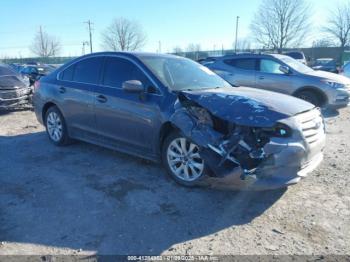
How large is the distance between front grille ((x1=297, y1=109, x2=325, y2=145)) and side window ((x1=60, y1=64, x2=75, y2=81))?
4075 mm

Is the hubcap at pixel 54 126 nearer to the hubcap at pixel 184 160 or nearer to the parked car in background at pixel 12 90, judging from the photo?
the hubcap at pixel 184 160

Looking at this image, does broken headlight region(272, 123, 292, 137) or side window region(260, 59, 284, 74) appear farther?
side window region(260, 59, 284, 74)

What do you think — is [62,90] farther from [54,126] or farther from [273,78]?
[273,78]

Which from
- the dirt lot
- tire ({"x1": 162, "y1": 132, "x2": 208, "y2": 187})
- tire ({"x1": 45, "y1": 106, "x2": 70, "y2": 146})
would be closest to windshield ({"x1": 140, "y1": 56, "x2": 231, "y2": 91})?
tire ({"x1": 162, "y1": 132, "x2": 208, "y2": 187})

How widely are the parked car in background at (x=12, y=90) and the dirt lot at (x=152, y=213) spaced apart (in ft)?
17.0

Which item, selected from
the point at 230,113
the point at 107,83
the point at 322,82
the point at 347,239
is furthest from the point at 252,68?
the point at 347,239

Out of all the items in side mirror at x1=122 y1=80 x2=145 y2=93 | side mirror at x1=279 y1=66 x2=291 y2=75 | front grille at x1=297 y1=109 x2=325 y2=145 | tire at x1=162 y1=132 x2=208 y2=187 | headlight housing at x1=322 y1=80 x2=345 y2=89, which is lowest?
tire at x1=162 y1=132 x2=208 y2=187

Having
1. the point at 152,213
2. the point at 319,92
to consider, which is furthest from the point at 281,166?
the point at 319,92

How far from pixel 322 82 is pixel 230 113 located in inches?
260

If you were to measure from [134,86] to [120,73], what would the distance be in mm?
727

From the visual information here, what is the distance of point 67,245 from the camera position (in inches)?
123

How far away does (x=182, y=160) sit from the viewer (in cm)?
429

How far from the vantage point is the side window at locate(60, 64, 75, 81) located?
5.99m

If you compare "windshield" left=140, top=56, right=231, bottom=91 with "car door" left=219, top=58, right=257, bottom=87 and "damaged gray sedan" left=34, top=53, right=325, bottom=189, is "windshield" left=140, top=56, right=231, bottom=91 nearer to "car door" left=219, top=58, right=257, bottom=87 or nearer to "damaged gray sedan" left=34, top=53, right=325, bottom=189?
"damaged gray sedan" left=34, top=53, right=325, bottom=189
